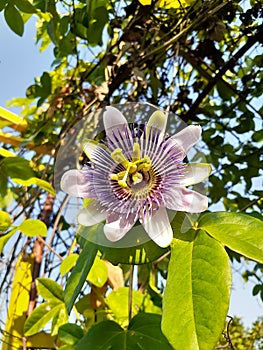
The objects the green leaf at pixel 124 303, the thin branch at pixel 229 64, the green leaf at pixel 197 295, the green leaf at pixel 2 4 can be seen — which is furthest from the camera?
the thin branch at pixel 229 64

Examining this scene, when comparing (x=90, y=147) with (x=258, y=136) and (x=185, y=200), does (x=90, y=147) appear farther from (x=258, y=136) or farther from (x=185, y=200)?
(x=258, y=136)

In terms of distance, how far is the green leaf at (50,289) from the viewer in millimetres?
1057

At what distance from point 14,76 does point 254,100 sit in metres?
0.64

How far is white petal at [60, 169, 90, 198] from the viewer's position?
0.67m

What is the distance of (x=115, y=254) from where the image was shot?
0.66 meters

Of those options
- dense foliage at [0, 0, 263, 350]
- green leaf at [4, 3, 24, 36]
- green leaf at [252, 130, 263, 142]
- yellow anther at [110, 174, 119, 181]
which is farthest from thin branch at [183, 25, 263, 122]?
yellow anther at [110, 174, 119, 181]

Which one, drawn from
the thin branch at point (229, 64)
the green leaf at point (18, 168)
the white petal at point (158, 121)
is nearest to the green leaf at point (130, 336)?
the white petal at point (158, 121)

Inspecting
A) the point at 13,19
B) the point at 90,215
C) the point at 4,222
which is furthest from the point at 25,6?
the point at 90,215

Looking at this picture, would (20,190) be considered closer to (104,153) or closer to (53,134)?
(53,134)

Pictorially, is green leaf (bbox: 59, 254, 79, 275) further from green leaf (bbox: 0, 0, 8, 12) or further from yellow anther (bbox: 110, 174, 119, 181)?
green leaf (bbox: 0, 0, 8, 12)

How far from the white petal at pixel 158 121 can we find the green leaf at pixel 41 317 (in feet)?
1.74

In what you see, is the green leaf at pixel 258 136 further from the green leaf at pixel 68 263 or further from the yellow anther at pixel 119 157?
the yellow anther at pixel 119 157

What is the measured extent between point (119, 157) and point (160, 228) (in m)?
0.11

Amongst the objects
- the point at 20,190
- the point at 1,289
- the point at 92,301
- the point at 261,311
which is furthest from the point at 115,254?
the point at 261,311
